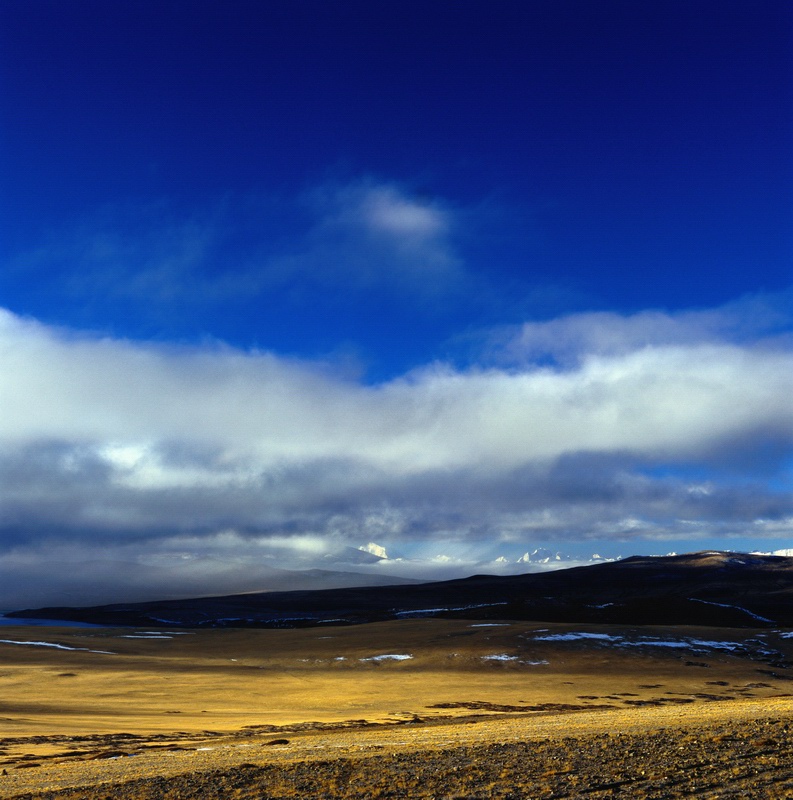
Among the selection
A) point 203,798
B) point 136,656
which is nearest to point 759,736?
point 203,798

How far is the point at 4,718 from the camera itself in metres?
39.9

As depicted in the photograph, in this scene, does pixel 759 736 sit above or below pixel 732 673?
above

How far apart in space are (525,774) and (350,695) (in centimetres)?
3971

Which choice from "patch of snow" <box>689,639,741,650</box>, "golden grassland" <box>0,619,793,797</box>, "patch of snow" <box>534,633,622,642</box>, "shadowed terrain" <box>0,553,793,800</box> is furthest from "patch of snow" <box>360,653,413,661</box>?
"patch of snow" <box>689,639,741,650</box>

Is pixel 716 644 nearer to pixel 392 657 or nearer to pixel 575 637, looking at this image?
pixel 575 637

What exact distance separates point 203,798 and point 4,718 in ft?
97.2

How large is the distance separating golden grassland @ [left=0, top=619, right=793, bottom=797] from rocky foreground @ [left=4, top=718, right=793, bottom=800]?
0.22 meters

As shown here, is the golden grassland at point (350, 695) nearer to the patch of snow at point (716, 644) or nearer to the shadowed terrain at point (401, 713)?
the shadowed terrain at point (401, 713)

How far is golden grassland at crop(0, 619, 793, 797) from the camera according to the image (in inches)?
904

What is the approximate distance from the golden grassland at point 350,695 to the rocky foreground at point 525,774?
224 millimetres

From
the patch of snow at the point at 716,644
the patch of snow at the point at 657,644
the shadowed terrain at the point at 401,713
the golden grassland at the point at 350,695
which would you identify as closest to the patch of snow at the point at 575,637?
the shadowed terrain at the point at 401,713

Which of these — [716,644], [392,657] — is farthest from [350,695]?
[716,644]

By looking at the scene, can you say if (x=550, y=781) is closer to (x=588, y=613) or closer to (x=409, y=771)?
(x=409, y=771)

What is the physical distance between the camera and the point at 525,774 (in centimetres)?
1733
